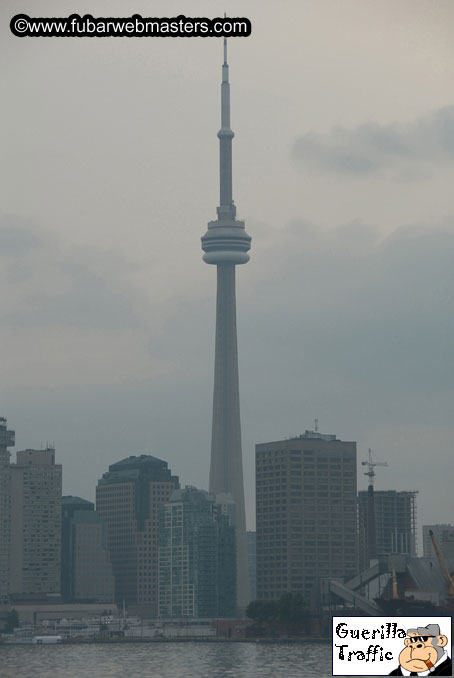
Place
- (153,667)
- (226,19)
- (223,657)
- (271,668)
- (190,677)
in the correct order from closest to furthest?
(226,19) < (190,677) < (271,668) < (153,667) < (223,657)

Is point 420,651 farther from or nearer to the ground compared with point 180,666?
farther from the ground

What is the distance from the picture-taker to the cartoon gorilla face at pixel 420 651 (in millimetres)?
46875

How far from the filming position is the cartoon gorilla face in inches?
1845

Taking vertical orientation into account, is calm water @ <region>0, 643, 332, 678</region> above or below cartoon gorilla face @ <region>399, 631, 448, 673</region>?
below

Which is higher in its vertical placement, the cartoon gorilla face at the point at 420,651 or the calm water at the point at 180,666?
the cartoon gorilla face at the point at 420,651

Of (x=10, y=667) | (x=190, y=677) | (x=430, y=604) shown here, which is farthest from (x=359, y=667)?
(x=430, y=604)

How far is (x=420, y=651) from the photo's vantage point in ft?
155

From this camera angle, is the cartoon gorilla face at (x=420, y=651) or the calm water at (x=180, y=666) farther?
the calm water at (x=180, y=666)

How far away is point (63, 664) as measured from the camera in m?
147

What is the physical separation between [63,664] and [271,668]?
108 feet

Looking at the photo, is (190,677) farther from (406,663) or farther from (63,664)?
(406,663)

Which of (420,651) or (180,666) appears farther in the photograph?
(180,666)

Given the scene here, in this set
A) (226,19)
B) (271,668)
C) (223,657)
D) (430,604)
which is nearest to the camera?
(226,19)

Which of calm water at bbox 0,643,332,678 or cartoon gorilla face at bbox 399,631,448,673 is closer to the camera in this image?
cartoon gorilla face at bbox 399,631,448,673
